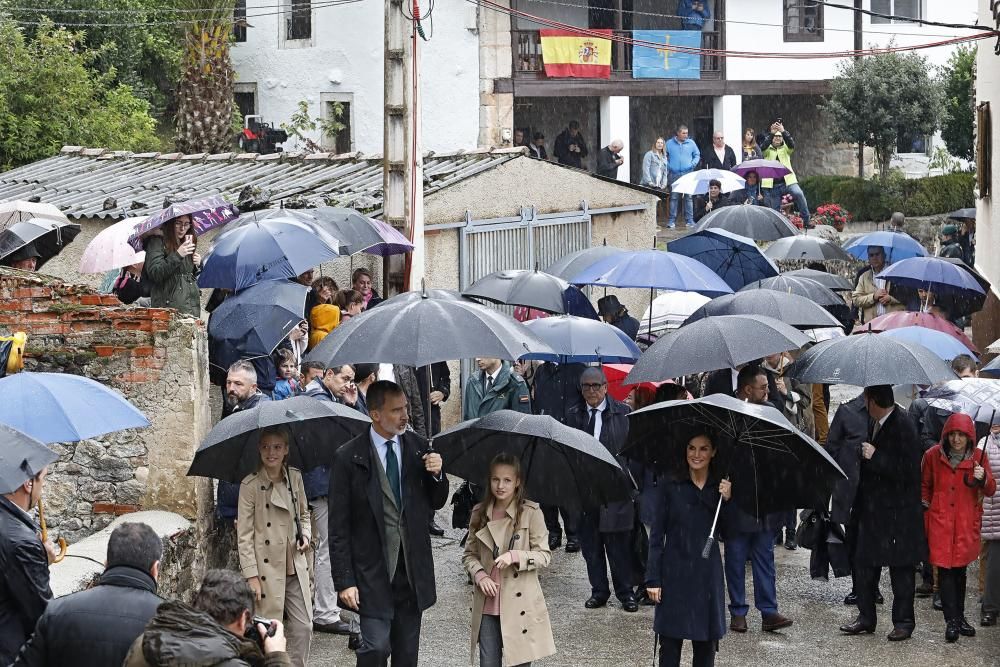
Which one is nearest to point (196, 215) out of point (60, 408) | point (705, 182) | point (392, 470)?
point (392, 470)

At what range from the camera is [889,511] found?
30.7ft

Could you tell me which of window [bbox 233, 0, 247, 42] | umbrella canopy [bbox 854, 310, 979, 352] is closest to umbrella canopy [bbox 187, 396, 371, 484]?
umbrella canopy [bbox 854, 310, 979, 352]

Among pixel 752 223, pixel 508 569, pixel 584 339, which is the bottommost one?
pixel 508 569

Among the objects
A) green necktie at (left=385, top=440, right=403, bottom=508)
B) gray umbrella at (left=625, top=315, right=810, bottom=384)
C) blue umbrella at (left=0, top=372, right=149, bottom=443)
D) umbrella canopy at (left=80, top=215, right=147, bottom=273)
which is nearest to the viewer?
blue umbrella at (left=0, top=372, right=149, bottom=443)

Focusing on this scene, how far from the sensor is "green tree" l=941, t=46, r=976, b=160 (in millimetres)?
31766

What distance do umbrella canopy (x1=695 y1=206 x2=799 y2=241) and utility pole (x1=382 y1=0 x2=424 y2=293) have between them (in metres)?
3.79

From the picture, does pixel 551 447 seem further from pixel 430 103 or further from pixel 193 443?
pixel 430 103

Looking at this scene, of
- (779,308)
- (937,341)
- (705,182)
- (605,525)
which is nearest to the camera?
(605,525)

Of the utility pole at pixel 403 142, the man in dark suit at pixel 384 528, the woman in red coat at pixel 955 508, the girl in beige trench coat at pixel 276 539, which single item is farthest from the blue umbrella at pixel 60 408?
the utility pole at pixel 403 142

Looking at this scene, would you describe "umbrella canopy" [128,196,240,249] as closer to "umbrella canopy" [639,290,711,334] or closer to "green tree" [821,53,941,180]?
"umbrella canopy" [639,290,711,334]

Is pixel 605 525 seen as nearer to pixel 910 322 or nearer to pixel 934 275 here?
pixel 910 322

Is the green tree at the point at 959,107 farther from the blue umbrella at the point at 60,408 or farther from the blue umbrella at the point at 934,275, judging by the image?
the blue umbrella at the point at 60,408

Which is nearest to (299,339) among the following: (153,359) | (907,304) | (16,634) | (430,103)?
(153,359)

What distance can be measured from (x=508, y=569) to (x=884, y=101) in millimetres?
25242
